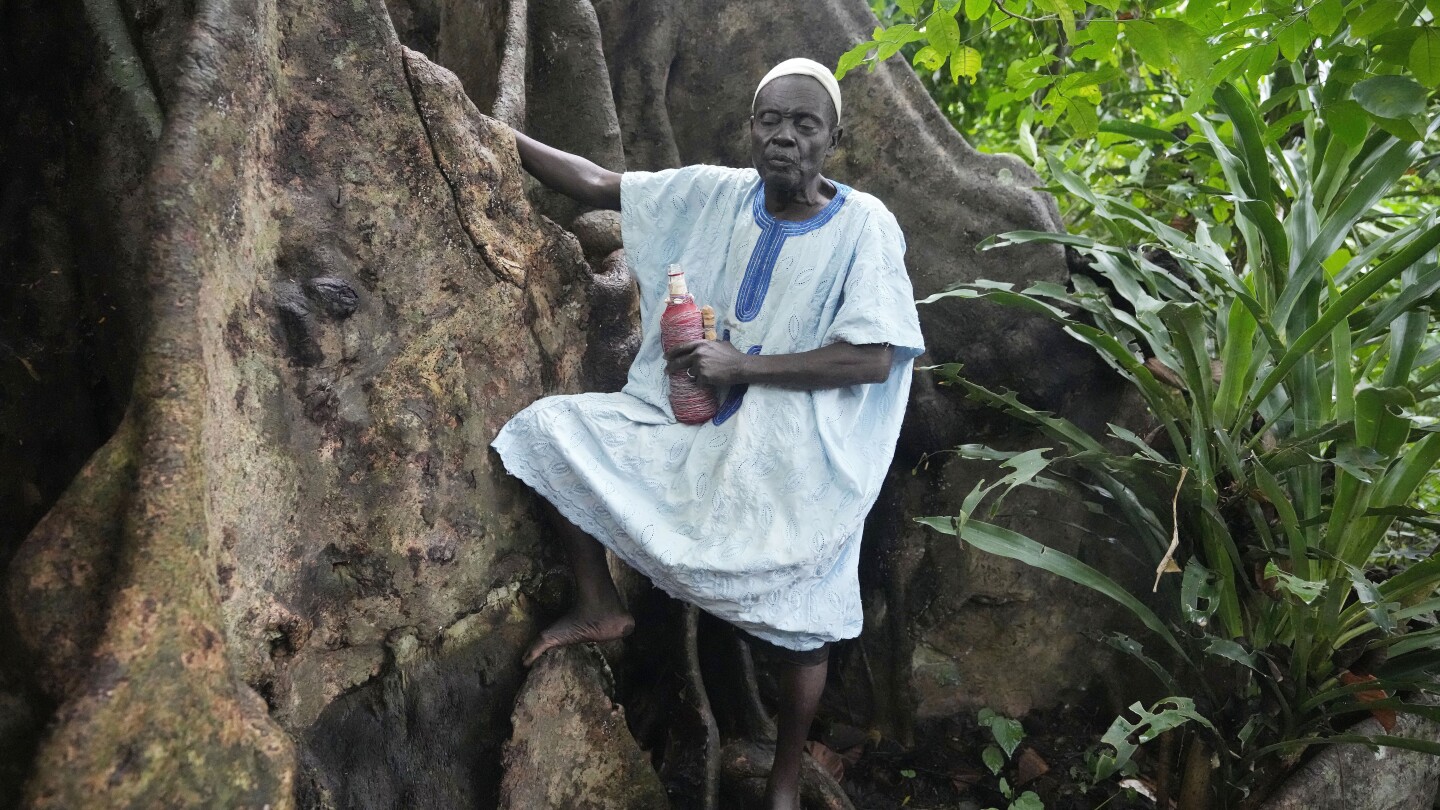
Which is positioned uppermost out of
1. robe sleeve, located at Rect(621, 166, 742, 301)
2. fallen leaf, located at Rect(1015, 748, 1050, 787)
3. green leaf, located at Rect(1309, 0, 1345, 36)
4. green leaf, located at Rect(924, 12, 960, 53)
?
green leaf, located at Rect(924, 12, 960, 53)

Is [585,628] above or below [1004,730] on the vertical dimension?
above

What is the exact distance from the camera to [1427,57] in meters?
1.52

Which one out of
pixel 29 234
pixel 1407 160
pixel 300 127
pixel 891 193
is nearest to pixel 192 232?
pixel 300 127

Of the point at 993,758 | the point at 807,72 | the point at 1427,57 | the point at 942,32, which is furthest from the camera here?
the point at 993,758

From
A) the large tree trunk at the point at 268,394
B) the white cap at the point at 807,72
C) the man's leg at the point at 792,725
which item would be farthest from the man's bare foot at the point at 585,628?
the white cap at the point at 807,72

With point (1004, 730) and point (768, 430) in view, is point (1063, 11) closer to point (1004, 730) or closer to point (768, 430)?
point (768, 430)

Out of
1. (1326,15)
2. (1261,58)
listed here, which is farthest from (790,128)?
(1326,15)

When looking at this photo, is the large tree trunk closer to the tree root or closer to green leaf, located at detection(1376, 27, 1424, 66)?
the tree root

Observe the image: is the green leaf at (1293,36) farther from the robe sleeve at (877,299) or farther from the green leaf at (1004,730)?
the green leaf at (1004,730)

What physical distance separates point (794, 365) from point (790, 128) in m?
0.59

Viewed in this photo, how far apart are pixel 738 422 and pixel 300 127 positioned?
127 cm

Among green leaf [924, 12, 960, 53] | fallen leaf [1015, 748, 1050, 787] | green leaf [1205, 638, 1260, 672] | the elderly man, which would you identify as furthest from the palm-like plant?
green leaf [924, 12, 960, 53]

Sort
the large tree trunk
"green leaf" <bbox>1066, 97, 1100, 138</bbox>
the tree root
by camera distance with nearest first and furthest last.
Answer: the large tree trunk < "green leaf" <bbox>1066, 97, 1100, 138</bbox> < the tree root

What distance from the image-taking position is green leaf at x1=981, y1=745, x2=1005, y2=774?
3.30 metres
